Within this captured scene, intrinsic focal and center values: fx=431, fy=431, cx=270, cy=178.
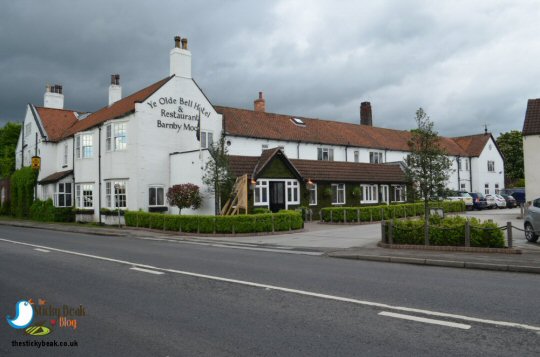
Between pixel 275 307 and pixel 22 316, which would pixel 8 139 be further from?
pixel 275 307

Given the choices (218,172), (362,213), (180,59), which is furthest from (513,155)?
(218,172)

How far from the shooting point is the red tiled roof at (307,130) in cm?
3522

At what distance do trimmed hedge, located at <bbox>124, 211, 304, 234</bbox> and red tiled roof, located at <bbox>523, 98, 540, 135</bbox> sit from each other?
16188 mm

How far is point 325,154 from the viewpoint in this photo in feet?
128

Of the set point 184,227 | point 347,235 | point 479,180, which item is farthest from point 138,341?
point 479,180

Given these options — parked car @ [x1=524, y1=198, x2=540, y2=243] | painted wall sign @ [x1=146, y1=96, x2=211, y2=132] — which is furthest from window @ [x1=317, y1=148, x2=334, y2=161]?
parked car @ [x1=524, y1=198, x2=540, y2=243]

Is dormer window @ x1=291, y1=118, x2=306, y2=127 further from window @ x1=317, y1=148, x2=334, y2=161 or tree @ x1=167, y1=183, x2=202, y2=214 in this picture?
tree @ x1=167, y1=183, x2=202, y2=214

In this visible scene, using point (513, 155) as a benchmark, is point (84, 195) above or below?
below

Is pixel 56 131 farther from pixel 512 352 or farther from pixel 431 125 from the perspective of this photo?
pixel 512 352

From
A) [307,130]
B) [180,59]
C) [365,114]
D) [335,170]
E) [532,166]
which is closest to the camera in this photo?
[532,166]

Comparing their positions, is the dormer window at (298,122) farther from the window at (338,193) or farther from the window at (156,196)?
the window at (156,196)

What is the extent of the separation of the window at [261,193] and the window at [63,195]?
15898 millimetres

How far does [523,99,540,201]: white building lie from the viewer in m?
26.8

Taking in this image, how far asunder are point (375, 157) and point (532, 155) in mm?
17298
